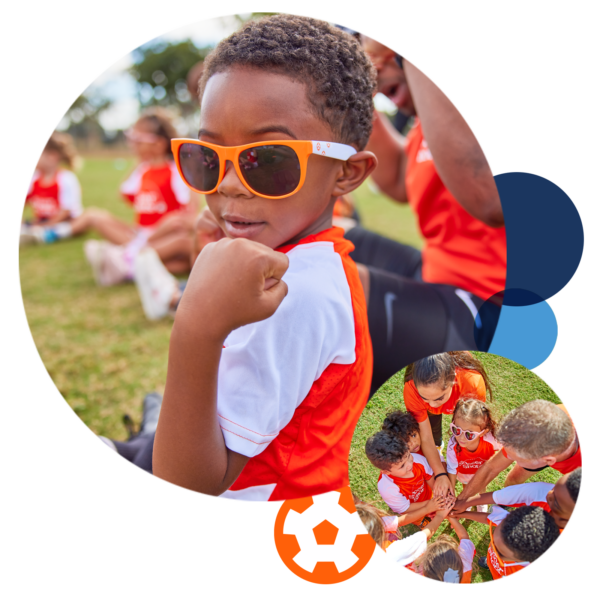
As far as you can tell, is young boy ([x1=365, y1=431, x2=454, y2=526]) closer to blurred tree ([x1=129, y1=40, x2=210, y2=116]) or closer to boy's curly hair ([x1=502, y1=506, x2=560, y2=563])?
boy's curly hair ([x1=502, y1=506, x2=560, y2=563])

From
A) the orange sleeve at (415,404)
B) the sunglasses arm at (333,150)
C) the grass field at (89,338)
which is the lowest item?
the grass field at (89,338)

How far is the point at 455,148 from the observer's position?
1282mm

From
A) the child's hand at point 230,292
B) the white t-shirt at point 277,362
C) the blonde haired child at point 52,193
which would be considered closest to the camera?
the child's hand at point 230,292

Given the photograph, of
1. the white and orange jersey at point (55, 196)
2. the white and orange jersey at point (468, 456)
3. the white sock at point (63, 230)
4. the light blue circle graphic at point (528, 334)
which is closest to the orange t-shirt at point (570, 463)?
the white and orange jersey at point (468, 456)

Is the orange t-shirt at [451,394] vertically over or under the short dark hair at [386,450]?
over

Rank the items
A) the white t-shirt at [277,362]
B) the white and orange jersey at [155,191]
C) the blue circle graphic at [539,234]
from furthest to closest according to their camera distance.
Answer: the white and orange jersey at [155,191]
the blue circle graphic at [539,234]
the white t-shirt at [277,362]

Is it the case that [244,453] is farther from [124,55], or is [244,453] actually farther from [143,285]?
[143,285]

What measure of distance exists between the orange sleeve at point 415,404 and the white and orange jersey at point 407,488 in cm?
8

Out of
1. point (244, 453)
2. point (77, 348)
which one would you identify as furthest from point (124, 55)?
point (77, 348)

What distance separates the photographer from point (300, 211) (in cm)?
107

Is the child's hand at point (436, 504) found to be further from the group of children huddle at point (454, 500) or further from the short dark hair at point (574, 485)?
the short dark hair at point (574, 485)

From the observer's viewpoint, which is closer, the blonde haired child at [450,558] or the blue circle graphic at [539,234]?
the blonde haired child at [450,558]

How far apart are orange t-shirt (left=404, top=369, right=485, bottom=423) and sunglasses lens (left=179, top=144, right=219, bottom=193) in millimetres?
608

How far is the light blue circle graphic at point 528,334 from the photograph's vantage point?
125cm
